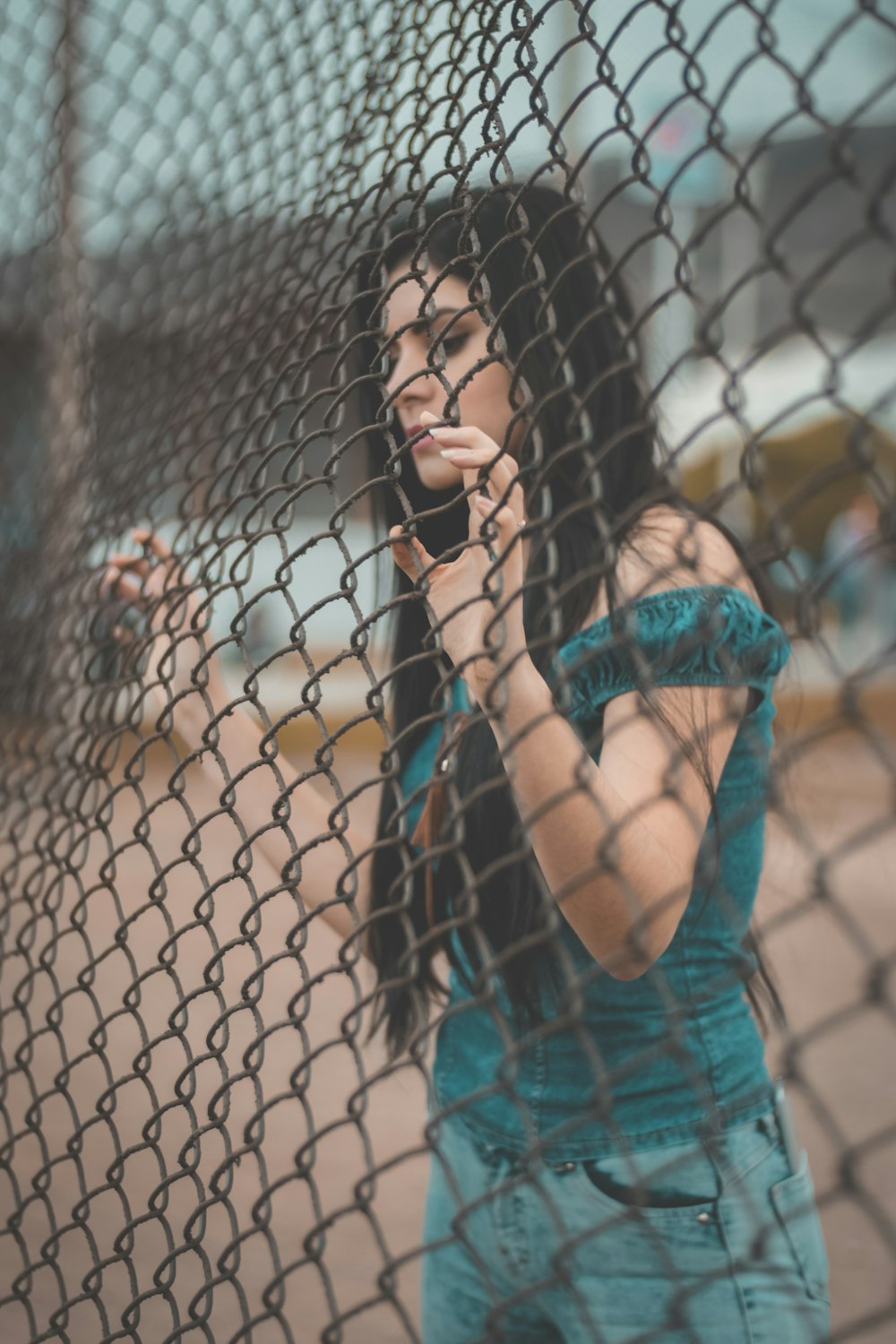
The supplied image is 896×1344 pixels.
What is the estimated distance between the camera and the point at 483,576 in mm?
920

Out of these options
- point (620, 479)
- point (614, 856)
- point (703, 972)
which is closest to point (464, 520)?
point (620, 479)

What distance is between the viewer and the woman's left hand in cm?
88

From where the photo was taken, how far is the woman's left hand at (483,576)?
2.87ft

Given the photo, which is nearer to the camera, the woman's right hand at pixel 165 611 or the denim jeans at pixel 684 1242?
the denim jeans at pixel 684 1242

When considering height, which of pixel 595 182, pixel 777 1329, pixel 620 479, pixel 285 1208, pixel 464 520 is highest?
pixel 595 182

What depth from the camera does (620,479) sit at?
1311mm

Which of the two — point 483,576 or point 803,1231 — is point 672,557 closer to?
point 483,576

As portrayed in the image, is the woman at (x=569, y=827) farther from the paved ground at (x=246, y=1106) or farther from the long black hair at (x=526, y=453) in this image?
the paved ground at (x=246, y=1106)

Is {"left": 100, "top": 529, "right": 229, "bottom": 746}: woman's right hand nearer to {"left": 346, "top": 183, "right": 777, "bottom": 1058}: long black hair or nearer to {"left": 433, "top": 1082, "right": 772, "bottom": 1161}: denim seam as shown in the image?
{"left": 346, "top": 183, "right": 777, "bottom": 1058}: long black hair

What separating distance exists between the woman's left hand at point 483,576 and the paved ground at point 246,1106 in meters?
0.25

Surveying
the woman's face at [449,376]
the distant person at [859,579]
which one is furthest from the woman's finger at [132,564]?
the distant person at [859,579]

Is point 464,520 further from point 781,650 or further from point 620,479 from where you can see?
point 781,650

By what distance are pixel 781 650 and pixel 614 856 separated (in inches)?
Result: 14.1

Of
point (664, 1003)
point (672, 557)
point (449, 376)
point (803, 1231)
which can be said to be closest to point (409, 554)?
point (672, 557)
